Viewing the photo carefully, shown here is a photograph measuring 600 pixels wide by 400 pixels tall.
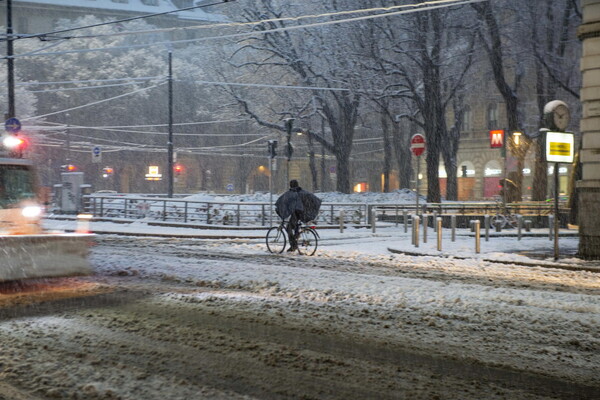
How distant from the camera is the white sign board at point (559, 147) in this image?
16406 mm

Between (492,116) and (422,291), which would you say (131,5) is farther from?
(422,291)

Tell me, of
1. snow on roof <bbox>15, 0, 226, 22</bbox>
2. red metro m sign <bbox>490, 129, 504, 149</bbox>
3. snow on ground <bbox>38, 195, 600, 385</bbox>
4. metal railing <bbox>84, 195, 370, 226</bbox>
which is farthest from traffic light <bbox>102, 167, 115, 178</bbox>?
snow on ground <bbox>38, 195, 600, 385</bbox>

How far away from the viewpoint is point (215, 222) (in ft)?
95.3

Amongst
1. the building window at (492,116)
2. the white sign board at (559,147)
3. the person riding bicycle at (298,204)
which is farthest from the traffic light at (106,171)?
the white sign board at (559,147)

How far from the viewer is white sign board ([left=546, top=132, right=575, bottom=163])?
16.4 metres

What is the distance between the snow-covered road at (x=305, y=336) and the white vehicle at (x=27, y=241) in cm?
60

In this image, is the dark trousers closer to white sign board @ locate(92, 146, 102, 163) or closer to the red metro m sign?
the red metro m sign

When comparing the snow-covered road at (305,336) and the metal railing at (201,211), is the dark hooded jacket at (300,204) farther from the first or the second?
the metal railing at (201,211)

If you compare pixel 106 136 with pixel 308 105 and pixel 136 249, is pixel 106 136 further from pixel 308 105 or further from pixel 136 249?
pixel 136 249

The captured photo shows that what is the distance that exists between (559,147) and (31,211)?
11387mm

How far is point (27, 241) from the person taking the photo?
1042cm

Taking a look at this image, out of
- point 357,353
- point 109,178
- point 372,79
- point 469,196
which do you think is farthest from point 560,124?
point 109,178

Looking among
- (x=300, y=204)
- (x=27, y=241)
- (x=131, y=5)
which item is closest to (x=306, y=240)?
(x=300, y=204)

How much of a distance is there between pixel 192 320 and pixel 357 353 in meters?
2.37
